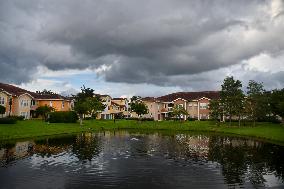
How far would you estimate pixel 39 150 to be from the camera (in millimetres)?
46688

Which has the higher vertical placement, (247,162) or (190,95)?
(190,95)

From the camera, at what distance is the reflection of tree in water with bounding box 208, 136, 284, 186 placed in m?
30.6

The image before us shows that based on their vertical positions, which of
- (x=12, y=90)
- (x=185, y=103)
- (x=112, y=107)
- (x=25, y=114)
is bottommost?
(x=25, y=114)

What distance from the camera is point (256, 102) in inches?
3745

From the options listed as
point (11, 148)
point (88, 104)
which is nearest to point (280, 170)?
point (11, 148)

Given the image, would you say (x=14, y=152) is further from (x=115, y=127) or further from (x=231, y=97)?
(x=231, y=97)

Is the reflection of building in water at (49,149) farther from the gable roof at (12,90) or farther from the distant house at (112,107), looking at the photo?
the distant house at (112,107)

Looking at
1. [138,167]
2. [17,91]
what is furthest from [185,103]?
[138,167]

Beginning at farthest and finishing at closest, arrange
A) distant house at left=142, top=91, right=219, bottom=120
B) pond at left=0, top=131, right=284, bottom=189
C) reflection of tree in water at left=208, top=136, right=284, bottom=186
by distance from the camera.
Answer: distant house at left=142, top=91, right=219, bottom=120 → reflection of tree in water at left=208, top=136, right=284, bottom=186 → pond at left=0, top=131, right=284, bottom=189

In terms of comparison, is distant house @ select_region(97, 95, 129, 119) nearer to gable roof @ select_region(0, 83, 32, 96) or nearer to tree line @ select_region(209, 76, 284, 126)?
gable roof @ select_region(0, 83, 32, 96)

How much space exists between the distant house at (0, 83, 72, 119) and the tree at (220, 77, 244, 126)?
5457 centimetres

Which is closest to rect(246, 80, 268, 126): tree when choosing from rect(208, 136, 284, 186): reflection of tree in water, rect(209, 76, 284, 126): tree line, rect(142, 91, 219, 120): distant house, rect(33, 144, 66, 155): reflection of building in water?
rect(209, 76, 284, 126): tree line

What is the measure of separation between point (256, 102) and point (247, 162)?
59.8m

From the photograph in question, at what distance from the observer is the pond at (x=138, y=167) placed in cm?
2795
